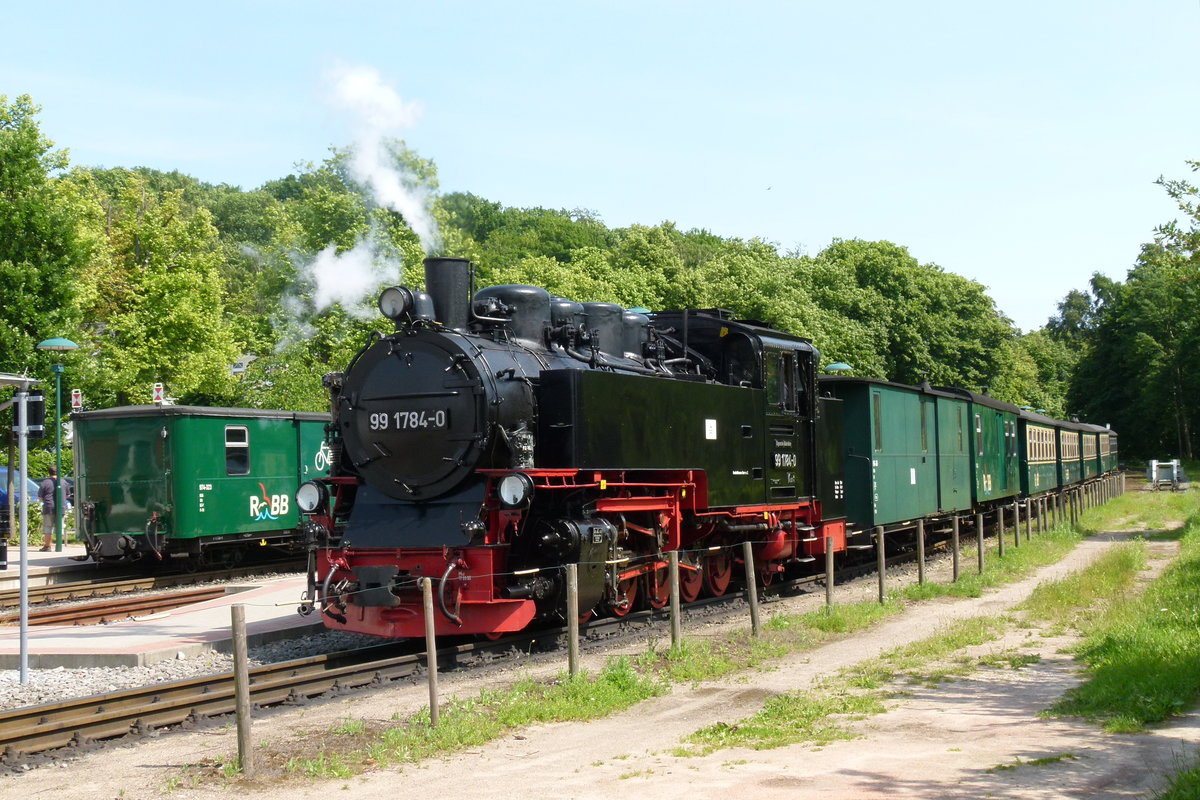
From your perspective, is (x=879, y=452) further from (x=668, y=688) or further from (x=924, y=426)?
(x=668, y=688)

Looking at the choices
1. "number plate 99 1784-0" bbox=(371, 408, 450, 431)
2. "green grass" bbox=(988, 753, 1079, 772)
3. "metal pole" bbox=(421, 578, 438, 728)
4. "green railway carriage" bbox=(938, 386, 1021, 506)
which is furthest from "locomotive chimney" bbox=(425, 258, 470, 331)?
"green railway carriage" bbox=(938, 386, 1021, 506)

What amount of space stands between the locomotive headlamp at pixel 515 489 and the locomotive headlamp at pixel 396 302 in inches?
84.2

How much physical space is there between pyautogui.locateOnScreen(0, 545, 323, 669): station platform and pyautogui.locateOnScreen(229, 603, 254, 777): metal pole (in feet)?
10.2

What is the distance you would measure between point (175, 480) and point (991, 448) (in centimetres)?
1789

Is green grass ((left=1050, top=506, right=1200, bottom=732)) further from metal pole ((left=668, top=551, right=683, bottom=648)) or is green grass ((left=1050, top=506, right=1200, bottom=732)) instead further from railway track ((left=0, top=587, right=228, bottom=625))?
railway track ((left=0, top=587, right=228, bottom=625))

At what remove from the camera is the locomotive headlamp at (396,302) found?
36.7 feet

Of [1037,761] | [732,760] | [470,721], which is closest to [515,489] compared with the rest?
[470,721]

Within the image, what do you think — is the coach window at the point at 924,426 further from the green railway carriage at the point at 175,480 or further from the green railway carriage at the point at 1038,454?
the green railway carriage at the point at 175,480

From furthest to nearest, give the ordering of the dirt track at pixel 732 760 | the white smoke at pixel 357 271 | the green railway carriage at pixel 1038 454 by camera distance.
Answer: the green railway carriage at pixel 1038 454 → the white smoke at pixel 357 271 → the dirt track at pixel 732 760

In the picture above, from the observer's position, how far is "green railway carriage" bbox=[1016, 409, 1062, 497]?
1204 inches

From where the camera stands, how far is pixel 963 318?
58.5m

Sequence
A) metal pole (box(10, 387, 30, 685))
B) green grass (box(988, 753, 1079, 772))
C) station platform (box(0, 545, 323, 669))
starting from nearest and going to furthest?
green grass (box(988, 753, 1079, 772)), metal pole (box(10, 387, 30, 685)), station platform (box(0, 545, 323, 669))

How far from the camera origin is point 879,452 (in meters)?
17.9

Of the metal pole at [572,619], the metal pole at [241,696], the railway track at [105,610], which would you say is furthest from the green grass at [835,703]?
the railway track at [105,610]
